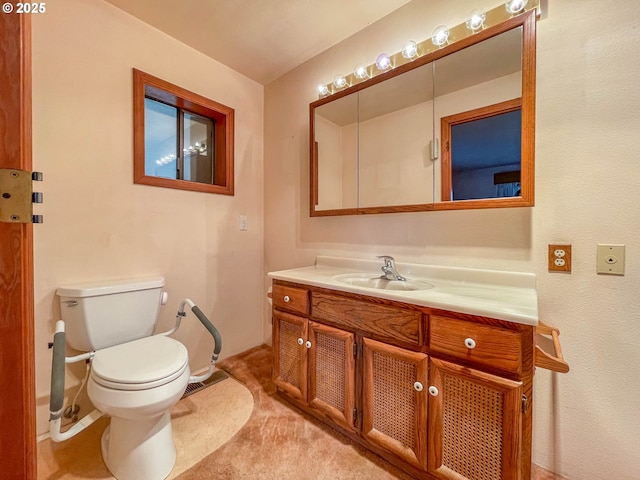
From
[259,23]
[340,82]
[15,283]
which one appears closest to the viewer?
[15,283]

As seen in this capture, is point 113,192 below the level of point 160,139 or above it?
below

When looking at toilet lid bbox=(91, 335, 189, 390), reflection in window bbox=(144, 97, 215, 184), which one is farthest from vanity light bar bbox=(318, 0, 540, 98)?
toilet lid bbox=(91, 335, 189, 390)

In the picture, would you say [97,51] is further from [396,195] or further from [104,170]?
[396,195]

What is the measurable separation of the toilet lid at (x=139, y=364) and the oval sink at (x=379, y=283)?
885 mm

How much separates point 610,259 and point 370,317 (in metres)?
0.96

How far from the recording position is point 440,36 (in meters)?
1.37

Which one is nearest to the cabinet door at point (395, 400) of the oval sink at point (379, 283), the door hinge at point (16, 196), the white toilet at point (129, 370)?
the oval sink at point (379, 283)

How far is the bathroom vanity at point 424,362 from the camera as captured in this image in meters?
0.90

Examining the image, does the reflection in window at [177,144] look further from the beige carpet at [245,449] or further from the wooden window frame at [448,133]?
the wooden window frame at [448,133]

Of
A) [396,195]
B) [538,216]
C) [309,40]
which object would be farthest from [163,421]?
[309,40]

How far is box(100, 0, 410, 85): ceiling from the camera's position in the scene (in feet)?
5.03

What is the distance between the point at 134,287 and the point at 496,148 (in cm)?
199

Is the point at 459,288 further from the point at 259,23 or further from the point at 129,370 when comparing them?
the point at 259,23

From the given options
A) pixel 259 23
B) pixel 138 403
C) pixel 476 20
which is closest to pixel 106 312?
pixel 138 403
